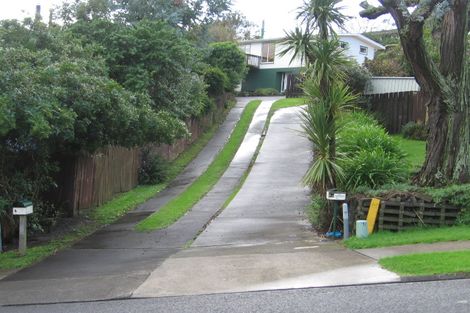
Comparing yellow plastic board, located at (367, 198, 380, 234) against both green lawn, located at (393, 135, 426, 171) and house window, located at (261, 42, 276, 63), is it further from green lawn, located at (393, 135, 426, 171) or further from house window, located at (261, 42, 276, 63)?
house window, located at (261, 42, 276, 63)

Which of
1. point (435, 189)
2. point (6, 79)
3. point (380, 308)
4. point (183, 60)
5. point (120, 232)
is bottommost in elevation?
point (120, 232)

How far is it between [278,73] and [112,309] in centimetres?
4972

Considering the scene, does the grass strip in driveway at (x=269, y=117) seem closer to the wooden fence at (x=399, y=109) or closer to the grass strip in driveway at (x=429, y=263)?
the wooden fence at (x=399, y=109)

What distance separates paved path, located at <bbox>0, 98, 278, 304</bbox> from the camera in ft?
26.2

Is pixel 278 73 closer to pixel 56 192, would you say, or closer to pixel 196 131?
pixel 196 131

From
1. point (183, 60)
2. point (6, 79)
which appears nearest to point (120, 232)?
point (6, 79)

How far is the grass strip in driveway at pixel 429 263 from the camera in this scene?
755 centimetres

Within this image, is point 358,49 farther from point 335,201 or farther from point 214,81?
point 335,201

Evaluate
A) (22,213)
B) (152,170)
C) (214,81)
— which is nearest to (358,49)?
(214,81)

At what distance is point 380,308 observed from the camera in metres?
6.32

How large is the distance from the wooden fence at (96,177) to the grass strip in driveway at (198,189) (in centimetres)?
220

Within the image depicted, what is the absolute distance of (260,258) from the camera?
9.48m

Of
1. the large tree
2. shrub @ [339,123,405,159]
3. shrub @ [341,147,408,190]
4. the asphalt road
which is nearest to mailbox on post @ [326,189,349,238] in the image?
shrub @ [341,147,408,190]

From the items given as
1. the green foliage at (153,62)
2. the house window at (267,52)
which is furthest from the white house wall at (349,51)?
the green foliage at (153,62)
